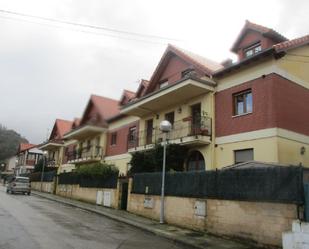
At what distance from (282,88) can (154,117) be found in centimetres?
1033

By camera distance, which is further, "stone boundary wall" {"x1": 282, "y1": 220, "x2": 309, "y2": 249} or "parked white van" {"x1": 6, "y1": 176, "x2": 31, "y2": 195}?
"parked white van" {"x1": 6, "y1": 176, "x2": 31, "y2": 195}

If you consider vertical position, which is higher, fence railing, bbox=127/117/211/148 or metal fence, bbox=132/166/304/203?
fence railing, bbox=127/117/211/148

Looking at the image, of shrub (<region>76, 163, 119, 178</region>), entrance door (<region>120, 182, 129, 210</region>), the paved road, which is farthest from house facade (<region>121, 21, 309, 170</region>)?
the paved road

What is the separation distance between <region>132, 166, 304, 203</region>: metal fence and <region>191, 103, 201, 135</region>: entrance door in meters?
4.70

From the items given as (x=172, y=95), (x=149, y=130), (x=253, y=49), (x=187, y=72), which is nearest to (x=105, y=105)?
(x=253, y=49)

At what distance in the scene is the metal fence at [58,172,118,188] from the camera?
23197mm

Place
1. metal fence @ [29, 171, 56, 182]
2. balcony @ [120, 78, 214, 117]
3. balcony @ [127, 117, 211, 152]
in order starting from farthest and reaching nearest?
metal fence @ [29, 171, 56, 182]
balcony @ [120, 78, 214, 117]
balcony @ [127, 117, 211, 152]

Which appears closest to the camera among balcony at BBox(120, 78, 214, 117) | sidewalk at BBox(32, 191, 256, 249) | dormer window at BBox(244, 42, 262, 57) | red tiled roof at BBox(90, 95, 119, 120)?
red tiled roof at BBox(90, 95, 119, 120)

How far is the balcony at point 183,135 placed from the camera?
20.8 metres

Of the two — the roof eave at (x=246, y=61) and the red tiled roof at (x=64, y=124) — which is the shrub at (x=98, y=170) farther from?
the red tiled roof at (x=64, y=124)

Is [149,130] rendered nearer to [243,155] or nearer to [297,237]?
[243,155]

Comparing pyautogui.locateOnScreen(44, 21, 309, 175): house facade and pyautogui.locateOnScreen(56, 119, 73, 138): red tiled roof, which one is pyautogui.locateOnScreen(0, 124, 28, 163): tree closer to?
pyautogui.locateOnScreen(56, 119, 73, 138): red tiled roof

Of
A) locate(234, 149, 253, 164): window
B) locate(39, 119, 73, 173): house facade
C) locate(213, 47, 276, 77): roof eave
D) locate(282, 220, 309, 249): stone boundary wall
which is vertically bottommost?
locate(282, 220, 309, 249): stone boundary wall

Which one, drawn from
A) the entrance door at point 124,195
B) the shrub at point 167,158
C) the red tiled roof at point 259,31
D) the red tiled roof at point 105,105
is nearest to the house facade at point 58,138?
the red tiled roof at point 105,105
